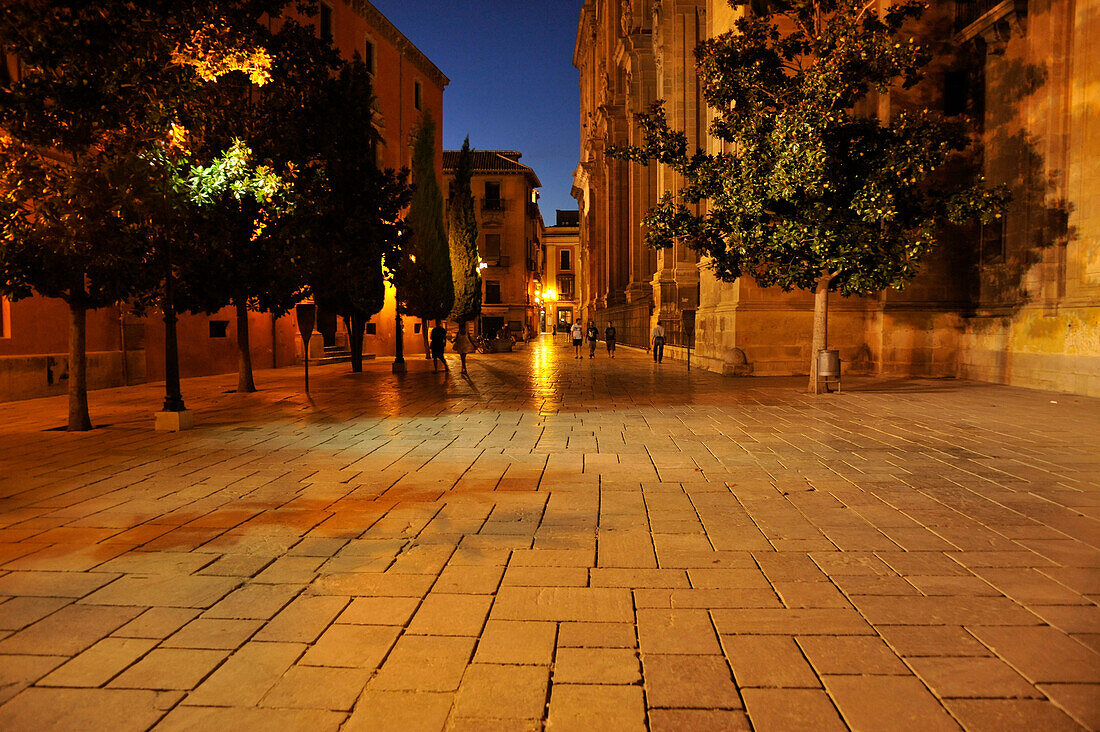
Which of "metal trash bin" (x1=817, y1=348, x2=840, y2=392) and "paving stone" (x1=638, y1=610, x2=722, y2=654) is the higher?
"metal trash bin" (x1=817, y1=348, x2=840, y2=392)

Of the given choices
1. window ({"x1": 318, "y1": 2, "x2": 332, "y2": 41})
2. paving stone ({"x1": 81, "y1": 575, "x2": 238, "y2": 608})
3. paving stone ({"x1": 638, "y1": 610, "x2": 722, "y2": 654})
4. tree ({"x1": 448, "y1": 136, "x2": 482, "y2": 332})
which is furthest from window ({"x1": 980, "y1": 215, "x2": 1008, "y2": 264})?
window ({"x1": 318, "y1": 2, "x2": 332, "y2": 41})

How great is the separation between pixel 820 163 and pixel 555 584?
8988 millimetres

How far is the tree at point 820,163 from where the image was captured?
34.5 ft

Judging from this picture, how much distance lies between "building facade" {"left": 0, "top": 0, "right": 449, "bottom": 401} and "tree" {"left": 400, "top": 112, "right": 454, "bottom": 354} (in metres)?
3.15

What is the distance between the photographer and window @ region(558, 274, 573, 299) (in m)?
91.1

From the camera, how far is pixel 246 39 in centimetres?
965

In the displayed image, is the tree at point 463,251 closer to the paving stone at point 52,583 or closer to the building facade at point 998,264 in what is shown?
the building facade at point 998,264

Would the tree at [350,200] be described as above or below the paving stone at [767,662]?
above

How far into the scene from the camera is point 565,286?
91.5 metres

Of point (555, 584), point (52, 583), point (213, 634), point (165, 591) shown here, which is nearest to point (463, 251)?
point (52, 583)

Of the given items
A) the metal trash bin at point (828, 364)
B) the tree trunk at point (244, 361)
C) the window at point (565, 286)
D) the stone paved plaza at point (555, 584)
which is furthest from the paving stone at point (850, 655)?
the window at point (565, 286)

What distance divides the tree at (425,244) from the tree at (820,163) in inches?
505

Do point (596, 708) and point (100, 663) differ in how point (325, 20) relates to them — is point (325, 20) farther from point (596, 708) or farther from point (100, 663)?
point (596, 708)

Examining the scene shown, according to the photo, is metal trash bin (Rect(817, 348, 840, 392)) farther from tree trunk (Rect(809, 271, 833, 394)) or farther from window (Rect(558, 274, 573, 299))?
window (Rect(558, 274, 573, 299))
